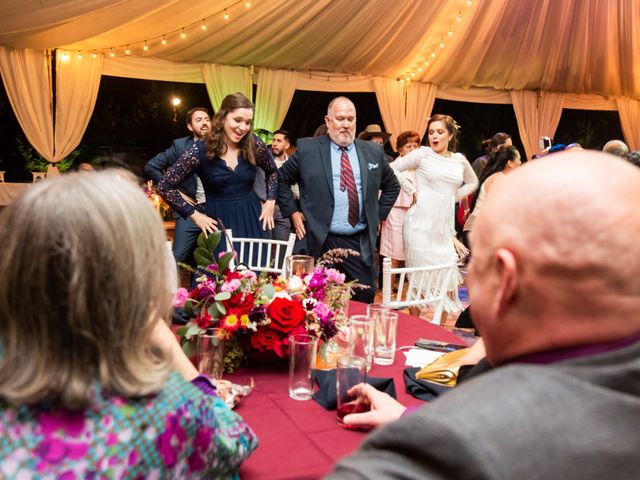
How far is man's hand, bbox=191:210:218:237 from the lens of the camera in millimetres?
3221

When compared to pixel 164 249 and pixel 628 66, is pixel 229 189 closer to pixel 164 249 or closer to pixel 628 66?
pixel 164 249

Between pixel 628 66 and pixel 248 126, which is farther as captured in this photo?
pixel 628 66

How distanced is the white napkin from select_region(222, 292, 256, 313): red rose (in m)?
0.49

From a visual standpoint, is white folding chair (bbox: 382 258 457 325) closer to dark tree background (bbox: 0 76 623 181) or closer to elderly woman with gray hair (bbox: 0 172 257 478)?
elderly woman with gray hair (bbox: 0 172 257 478)

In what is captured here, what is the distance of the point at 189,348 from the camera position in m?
1.41

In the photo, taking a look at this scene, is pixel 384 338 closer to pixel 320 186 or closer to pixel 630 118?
pixel 320 186

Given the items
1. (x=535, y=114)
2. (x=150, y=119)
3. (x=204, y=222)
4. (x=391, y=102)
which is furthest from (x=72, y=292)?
(x=535, y=114)

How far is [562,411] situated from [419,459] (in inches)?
5.6

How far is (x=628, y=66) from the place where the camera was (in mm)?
8945

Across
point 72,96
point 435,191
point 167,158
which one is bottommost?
point 435,191

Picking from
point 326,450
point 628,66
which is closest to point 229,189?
point 326,450

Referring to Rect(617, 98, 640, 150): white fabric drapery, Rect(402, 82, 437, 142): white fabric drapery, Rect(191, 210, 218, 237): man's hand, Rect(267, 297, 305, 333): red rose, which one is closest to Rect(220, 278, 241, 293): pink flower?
Rect(267, 297, 305, 333): red rose

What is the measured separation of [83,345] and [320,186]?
2667mm

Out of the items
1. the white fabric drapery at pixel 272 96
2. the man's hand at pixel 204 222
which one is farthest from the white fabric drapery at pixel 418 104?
the man's hand at pixel 204 222
